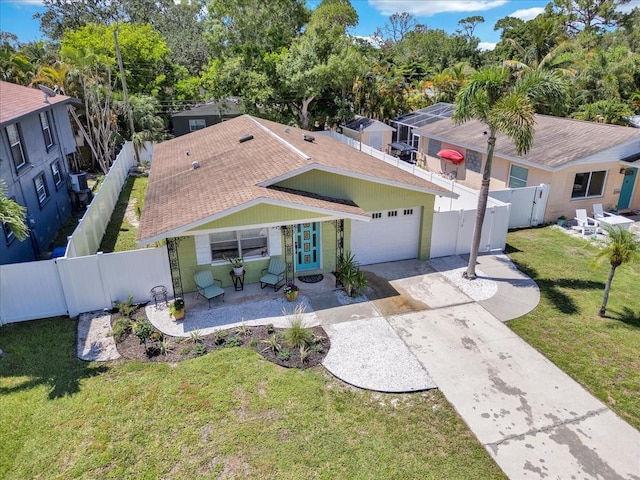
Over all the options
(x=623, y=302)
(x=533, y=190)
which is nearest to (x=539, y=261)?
(x=623, y=302)

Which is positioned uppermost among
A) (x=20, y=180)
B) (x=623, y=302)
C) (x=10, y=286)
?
(x=20, y=180)

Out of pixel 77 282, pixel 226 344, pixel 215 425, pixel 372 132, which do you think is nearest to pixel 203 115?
pixel 372 132

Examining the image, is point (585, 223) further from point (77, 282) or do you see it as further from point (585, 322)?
point (77, 282)

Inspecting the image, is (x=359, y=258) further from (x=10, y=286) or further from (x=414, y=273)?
(x=10, y=286)

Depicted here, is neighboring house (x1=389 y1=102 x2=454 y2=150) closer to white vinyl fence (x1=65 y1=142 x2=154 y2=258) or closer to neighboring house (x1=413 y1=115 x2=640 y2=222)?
neighboring house (x1=413 y1=115 x2=640 y2=222)

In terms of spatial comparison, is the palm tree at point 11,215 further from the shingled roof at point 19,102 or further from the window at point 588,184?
the window at point 588,184
